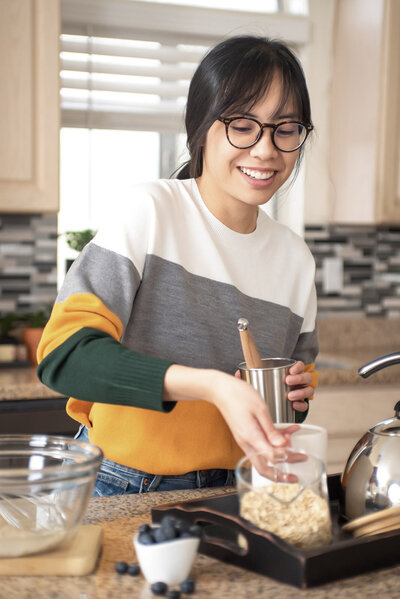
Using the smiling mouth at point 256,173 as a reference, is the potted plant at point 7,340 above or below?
below

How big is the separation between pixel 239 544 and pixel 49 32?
2108 millimetres

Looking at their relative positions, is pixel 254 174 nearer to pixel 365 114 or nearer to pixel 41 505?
pixel 41 505

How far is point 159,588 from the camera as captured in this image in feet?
2.95

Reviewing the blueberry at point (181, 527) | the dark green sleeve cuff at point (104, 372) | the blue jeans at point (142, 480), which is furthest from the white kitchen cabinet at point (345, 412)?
the blueberry at point (181, 527)

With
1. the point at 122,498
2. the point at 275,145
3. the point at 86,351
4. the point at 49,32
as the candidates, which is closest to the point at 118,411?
the point at 122,498

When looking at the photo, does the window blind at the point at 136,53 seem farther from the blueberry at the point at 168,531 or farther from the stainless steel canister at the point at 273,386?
the blueberry at the point at 168,531

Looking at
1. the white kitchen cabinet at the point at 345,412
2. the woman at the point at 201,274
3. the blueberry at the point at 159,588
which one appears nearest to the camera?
the blueberry at the point at 159,588

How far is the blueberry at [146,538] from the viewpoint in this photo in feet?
3.03

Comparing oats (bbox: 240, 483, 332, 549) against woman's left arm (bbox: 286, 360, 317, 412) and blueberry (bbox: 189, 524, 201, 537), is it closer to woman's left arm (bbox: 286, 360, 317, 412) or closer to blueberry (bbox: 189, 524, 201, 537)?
blueberry (bbox: 189, 524, 201, 537)

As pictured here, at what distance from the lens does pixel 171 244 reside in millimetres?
1433

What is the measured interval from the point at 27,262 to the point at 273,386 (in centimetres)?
204

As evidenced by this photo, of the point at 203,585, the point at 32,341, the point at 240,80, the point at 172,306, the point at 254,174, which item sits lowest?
the point at 32,341

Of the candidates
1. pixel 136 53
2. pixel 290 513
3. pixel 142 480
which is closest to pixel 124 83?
pixel 136 53

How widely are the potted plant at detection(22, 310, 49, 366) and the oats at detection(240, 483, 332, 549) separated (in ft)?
6.35
